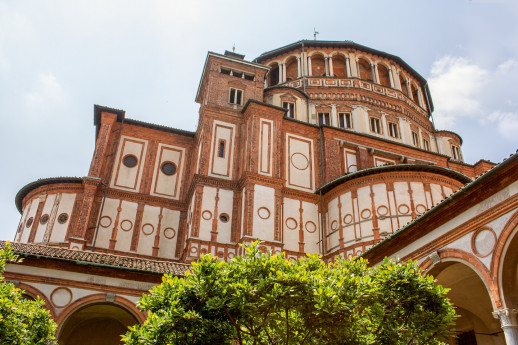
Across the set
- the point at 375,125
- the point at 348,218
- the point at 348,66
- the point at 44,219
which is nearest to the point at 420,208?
the point at 348,218

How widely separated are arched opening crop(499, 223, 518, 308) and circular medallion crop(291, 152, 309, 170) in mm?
16700

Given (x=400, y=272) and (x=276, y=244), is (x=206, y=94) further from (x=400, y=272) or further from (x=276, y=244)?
(x=400, y=272)

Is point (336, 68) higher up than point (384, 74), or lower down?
lower down

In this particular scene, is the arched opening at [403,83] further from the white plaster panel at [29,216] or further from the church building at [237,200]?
the white plaster panel at [29,216]

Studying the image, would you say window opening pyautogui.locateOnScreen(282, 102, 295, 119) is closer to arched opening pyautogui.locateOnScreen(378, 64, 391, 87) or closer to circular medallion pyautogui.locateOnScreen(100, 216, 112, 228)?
arched opening pyautogui.locateOnScreen(378, 64, 391, 87)

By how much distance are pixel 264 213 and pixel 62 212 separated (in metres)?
11.1

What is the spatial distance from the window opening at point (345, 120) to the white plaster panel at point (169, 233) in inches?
557

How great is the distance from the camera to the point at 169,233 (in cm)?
2578

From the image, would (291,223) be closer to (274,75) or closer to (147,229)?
(147,229)

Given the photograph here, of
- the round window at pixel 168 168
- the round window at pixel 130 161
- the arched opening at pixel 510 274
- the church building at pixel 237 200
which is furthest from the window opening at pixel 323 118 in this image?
the arched opening at pixel 510 274

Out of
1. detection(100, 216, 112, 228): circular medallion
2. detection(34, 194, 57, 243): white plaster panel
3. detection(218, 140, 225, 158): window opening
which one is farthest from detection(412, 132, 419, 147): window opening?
detection(34, 194, 57, 243): white plaster panel

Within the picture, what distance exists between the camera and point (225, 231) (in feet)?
77.2

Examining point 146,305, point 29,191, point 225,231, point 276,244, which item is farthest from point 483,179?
point 29,191

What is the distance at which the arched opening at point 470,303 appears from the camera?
13555 mm
